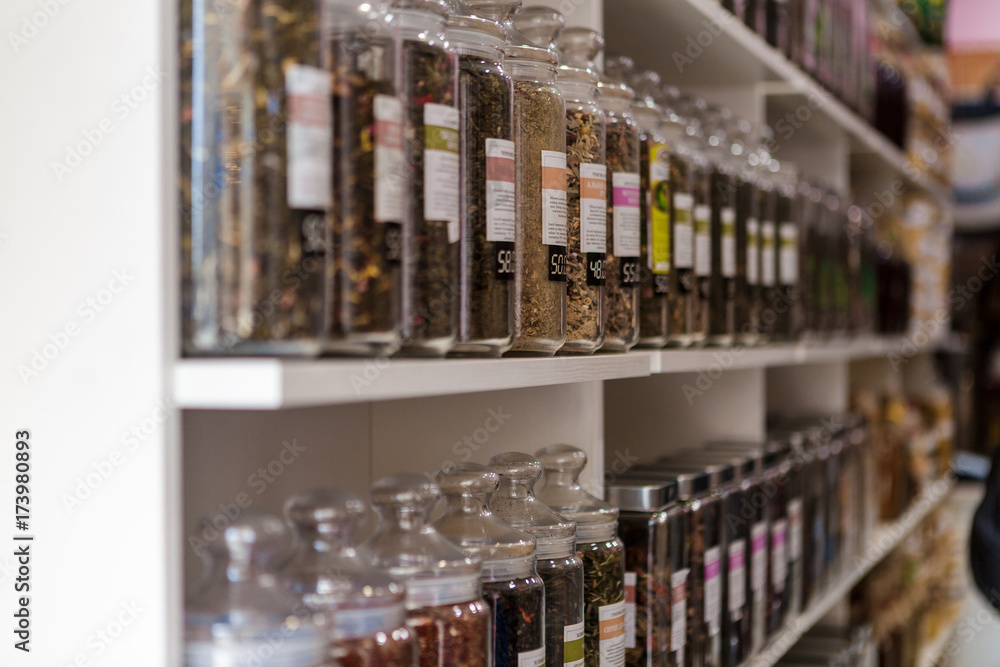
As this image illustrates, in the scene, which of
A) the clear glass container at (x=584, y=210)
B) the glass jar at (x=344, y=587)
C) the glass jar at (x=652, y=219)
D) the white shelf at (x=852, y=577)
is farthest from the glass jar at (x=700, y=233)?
the glass jar at (x=344, y=587)

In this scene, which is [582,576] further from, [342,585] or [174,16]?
[174,16]

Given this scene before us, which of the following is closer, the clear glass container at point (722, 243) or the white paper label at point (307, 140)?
the white paper label at point (307, 140)

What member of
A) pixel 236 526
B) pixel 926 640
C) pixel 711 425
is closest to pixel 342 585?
pixel 236 526

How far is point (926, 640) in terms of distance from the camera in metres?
3.55

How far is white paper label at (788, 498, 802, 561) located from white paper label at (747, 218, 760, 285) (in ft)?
1.44

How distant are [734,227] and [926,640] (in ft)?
8.29

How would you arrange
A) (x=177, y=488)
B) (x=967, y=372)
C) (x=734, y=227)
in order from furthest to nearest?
(x=967, y=372) < (x=734, y=227) < (x=177, y=488)

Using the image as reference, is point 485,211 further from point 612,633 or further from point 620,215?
point 612,633

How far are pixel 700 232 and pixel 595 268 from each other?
1.43 feet

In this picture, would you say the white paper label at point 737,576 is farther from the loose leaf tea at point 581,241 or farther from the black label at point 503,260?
the black label at point 503,260

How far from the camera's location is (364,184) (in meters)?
0.71

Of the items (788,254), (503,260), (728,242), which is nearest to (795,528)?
(788,254)

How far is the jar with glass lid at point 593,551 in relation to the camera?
1106mm

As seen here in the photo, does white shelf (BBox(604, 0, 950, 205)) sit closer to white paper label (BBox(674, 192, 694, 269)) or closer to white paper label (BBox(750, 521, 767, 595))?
white paper label (BBox(674, 192, 694, 269))
